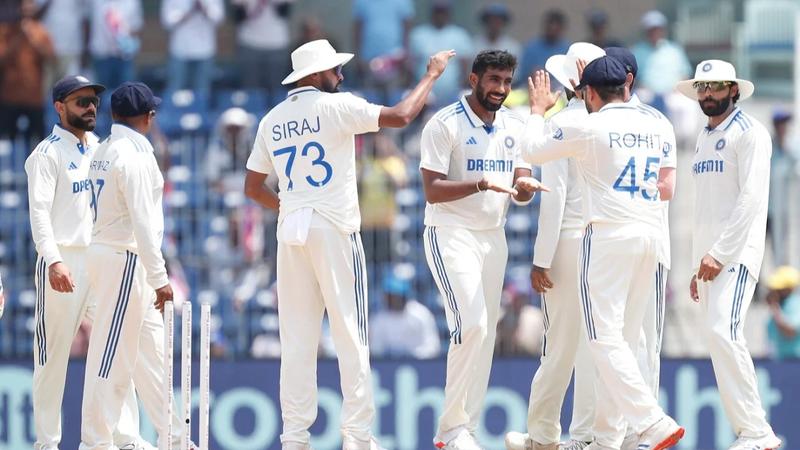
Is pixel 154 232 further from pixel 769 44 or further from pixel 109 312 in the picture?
pixel 769 44

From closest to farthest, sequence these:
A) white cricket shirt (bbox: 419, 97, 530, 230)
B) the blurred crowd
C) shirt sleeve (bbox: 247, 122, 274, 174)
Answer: white cricket shirt (bbox: 419, 97, 530, 230), shirt sleeve (bbox: 247, 122, 274, 174), the blurred crowd

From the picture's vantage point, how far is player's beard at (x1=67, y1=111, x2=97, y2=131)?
10.6m

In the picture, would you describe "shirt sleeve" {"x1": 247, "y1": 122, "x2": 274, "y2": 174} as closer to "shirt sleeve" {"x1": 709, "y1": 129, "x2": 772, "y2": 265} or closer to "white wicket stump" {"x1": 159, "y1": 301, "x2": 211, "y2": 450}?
"white wicket stump" {"x1": 159, "y1": 301, "x2": 211, "y2": 450}

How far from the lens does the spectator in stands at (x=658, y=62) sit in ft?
57.3

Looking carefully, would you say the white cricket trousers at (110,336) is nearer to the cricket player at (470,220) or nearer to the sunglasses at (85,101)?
the sunglasses at (85,101)

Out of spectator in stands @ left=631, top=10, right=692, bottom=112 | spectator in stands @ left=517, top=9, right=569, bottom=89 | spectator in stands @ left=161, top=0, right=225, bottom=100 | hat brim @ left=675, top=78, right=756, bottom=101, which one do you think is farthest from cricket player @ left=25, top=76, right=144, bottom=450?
spectator in stands @ left=631, top=10, right=692, bottom=112

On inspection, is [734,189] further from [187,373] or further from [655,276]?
[187,373]

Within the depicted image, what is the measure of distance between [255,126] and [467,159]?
22.3 ft

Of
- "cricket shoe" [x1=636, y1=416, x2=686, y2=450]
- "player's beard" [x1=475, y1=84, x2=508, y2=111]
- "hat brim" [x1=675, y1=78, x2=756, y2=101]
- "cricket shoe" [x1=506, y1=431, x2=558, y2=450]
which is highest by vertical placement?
"hat brim" [x1=675, y1=78, x2=756, y2=101]

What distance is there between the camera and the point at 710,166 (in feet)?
33.7

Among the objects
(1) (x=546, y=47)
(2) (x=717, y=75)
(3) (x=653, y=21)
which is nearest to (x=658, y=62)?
(3) (x=653, y=21)

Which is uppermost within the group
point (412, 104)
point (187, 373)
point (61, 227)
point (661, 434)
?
point (412, 104)

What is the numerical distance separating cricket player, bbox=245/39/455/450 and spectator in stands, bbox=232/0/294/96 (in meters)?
7.72

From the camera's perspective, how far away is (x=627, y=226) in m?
9.90
